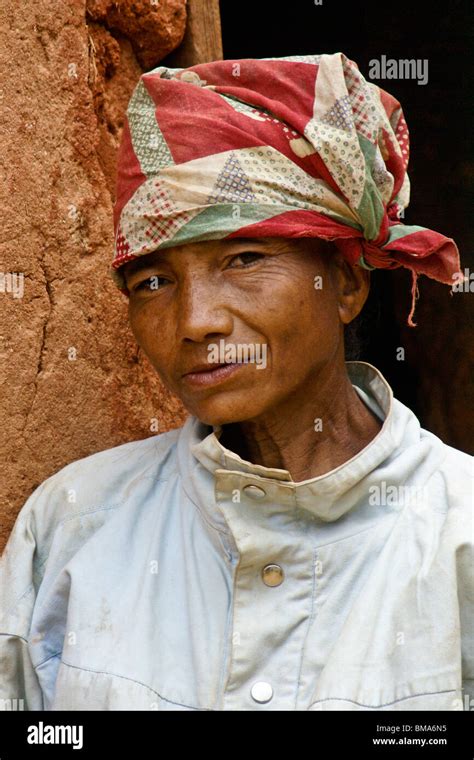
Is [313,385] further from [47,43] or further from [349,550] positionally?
[47,43]

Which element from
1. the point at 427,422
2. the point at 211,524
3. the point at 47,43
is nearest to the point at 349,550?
the point at 211,524

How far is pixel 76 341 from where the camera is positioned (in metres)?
2.45

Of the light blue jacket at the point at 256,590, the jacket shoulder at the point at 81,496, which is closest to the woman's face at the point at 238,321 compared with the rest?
the light blue jacket at the point at 256,590

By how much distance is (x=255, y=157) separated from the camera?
2.04m

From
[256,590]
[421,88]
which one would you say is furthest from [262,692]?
[421,88]

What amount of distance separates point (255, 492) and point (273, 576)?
16 cm

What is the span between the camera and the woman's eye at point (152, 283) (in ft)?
7.03

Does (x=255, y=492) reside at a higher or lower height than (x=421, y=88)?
lower

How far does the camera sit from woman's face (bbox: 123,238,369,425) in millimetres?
2018

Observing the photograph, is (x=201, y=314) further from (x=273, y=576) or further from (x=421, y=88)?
(x=421, y=88)

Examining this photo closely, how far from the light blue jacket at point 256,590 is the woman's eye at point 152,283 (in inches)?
12.7

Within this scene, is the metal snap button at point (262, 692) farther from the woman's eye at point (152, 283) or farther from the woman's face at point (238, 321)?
the woman's eye at point (152, 283)

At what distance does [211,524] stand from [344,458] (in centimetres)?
34
